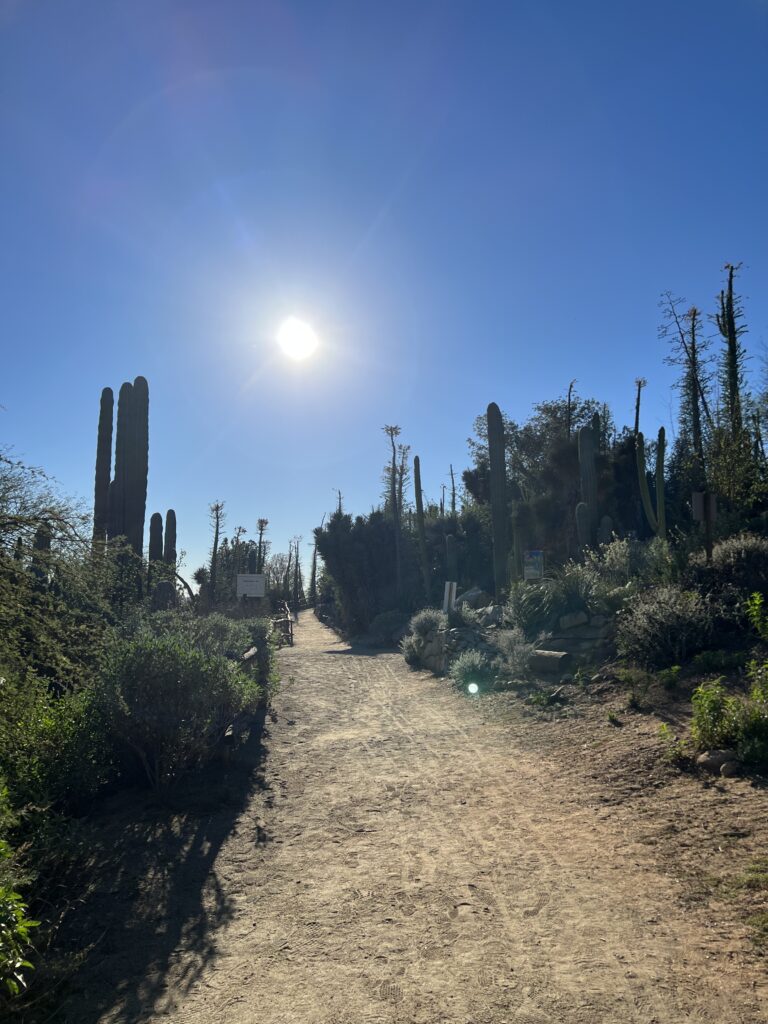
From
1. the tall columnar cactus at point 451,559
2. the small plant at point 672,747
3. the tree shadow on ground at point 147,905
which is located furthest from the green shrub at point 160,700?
the tall columnar cactus at point 451,559

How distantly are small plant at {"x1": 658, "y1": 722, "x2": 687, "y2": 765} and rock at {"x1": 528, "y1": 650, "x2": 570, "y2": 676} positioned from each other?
415 centimetres

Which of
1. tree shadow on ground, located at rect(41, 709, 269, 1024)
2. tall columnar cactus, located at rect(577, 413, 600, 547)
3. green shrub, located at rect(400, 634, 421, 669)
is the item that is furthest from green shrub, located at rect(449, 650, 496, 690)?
tree shadow on ground, located at rect(41, 709, 269, 1024)

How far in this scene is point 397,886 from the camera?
4809 mm

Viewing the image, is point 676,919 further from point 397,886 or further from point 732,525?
point 732,525

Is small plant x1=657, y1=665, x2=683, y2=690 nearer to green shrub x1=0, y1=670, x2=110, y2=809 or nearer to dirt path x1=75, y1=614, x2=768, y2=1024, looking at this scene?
dirt path x1=75, y1=614, x2=768, y2=1024

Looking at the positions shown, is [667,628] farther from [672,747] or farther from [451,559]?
[451,559]

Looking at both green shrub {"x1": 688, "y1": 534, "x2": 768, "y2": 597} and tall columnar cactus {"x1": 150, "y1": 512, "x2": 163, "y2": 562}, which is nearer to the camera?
green shrub {"x1": 688, "y1": 534, "x2": 768, "y2": 597}

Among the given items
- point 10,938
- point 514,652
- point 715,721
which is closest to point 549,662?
point 514,652

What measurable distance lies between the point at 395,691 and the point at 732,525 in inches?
291

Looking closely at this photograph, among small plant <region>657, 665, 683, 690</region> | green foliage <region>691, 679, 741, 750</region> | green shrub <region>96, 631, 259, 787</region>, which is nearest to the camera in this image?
green foliage <region>691, 679, 741, 750</region>

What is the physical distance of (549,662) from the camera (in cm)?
1156

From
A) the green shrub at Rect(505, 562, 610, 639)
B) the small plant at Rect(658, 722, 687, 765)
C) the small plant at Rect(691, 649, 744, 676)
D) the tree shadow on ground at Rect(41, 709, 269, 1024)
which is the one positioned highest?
the green shrub at Rect(505, 562, 610, 639)

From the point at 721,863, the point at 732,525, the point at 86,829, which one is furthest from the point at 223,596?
the point at 721,863

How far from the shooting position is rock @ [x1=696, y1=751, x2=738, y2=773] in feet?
19.4
